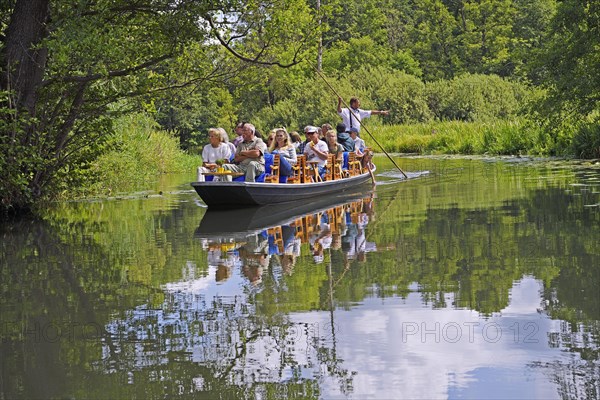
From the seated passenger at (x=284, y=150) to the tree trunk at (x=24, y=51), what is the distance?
4613 millimetres

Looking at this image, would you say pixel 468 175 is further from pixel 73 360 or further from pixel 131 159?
pixel 73 360

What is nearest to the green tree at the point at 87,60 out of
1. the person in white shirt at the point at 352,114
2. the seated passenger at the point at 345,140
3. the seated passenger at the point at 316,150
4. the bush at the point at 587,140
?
the seated passenger at the point at 316,150

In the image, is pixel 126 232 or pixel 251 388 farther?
pixel 126 232

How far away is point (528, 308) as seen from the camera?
24.6 feet

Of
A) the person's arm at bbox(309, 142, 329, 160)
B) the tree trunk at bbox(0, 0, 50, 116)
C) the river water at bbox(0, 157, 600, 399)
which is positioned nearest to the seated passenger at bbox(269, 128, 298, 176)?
the person's arm at bbox(309, 142, 329, 160)

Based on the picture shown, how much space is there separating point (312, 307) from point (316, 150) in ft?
43.3

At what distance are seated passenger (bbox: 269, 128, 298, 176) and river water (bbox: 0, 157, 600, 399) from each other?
3747 millimetres

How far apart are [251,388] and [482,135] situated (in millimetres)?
32138

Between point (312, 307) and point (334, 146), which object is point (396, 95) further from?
point (312, 307)

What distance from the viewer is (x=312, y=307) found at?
787 cm

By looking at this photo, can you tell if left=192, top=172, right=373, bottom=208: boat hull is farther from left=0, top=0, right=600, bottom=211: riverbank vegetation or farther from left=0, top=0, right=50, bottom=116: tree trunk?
left=0, top=0, right=50, bottom=116: tree trunk

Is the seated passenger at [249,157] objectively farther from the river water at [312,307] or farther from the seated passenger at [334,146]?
the seated passenger at [334,146]

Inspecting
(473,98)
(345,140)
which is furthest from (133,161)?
(473,98)

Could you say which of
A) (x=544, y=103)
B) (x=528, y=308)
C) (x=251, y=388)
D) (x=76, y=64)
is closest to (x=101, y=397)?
(x=251, y=388)
